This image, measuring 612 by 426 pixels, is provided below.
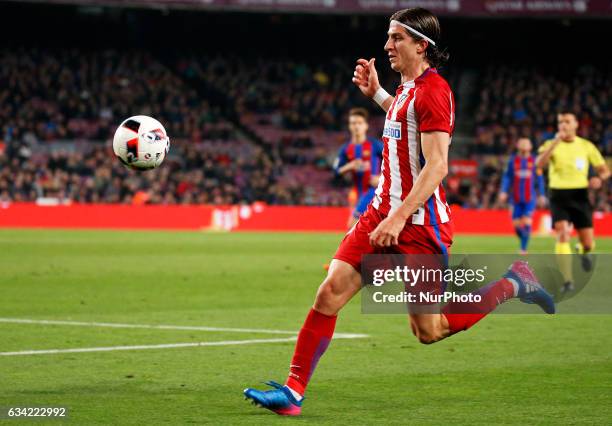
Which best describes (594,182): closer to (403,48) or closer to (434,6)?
(403,48)

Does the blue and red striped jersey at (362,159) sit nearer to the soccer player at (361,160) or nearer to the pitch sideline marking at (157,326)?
the soccer player at (361,160)

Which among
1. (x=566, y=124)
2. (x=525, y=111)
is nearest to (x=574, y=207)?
(x=566, y=124)

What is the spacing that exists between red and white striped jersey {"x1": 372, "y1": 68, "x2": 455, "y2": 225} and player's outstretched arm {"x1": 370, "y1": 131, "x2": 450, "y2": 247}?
0.27ft

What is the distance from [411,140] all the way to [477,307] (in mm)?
1135

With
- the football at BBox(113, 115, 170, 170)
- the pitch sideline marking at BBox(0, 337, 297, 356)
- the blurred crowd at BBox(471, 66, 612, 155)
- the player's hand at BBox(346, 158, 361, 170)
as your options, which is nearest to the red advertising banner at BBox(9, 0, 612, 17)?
the blurred crowd at BBox(471, 66, 612, 155)

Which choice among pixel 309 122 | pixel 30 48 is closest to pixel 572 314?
pixel 309 122

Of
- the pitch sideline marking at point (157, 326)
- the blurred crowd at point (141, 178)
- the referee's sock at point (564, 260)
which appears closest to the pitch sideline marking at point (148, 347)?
the pitch sideline marking at point (157, 326)

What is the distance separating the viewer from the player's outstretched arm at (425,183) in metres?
6.16

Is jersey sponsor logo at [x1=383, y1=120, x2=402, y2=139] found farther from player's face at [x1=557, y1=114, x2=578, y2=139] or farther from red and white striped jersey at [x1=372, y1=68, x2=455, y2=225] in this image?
player's face at [x1=557, y1=114, x2=578, y2=139]

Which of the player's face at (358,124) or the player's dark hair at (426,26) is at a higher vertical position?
the player's dark hair at (426,26)

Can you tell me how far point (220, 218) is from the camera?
34500 millimetres

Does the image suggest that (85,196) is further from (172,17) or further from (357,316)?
(357,316)

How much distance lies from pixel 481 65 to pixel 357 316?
37.2m

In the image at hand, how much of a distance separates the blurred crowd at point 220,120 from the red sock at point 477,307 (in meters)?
29.3
